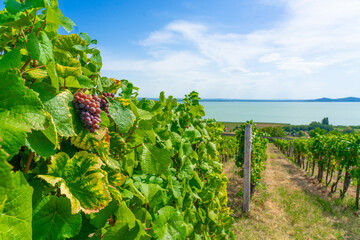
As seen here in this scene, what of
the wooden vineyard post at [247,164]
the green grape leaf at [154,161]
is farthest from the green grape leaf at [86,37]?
the wooden vineyard post at [247,164]

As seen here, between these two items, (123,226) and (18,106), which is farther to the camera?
(123,226)

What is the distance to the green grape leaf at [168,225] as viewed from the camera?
1.31 meters

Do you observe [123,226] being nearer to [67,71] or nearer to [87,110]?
[87,110]

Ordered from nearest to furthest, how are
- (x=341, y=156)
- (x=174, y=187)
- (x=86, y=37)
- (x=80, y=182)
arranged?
1. (x=80, y=182)
2. (x=86, y=37)
3. (x=174, y=187)
4. (x=341, y=156)

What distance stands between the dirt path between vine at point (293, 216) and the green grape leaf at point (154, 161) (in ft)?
20.1

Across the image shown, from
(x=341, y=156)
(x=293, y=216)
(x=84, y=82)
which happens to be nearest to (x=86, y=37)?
(x=84, y=82)

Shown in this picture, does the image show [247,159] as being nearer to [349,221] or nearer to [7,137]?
[349,221]

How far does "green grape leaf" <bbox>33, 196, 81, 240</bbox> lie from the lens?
0.72 metres

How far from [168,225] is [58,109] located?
102cm

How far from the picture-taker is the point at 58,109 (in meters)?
0.76

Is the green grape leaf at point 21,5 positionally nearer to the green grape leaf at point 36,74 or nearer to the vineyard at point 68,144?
the vineyard at point 68,144

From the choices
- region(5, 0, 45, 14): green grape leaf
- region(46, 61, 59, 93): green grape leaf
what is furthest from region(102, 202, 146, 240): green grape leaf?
region(5, 0, 45, 14): green grape leaf

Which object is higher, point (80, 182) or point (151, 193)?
point (80, 182)

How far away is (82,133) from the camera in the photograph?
0.88 metres
